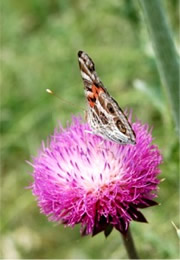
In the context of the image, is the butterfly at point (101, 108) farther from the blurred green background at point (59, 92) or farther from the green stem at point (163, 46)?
the blurred green background at point (59, 92)

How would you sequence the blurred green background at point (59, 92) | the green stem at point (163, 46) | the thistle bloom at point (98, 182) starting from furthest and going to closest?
the blurred green background at point (59, 92) → the green stem at point (163, 46) → the thistle bloom at point (98, 182)

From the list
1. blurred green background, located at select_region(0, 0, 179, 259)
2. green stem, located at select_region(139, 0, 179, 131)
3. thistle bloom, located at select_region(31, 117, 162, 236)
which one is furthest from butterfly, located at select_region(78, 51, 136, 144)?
blurred green background, located at select_region(0, 0, 179, 259)

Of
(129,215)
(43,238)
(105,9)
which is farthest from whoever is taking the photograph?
(43,238)

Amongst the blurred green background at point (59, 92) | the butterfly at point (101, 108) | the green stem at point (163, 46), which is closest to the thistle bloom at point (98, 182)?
the butterfly at point (101, 108)

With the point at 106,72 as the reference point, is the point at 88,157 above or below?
below

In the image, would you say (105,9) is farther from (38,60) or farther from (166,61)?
(166,61)

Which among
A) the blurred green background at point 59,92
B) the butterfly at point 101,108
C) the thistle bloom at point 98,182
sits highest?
the blurred green background at point 59,92

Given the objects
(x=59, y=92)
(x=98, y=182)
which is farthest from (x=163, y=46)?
(x=59, y=92)

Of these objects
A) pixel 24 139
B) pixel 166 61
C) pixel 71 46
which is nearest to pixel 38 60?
pixel 71 46
